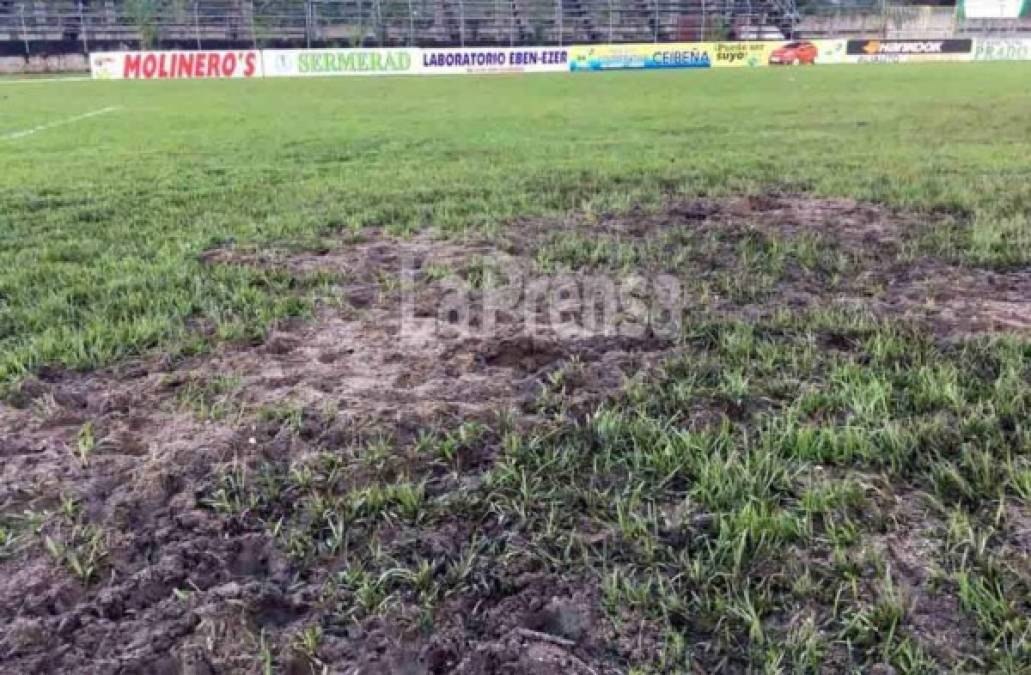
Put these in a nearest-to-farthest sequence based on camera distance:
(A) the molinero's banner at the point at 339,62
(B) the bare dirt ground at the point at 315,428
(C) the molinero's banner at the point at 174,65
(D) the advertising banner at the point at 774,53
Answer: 1. (B) the bare dirt ground at the point at 315,428
2. (C) the molinero's banner at the point at 174,65
3. (A) the molinero's banner at the point at 339,62
4. (D) the advertising banner at the point at 774,53

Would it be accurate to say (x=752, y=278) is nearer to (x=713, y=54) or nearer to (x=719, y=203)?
(x=719, y=203)

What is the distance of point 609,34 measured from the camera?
1892 inches

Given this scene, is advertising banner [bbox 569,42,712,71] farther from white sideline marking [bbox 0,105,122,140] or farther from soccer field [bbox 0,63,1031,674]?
soccer field [bbox 0,63,1031,674]

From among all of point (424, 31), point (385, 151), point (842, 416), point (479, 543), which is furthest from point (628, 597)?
point (424, 31)

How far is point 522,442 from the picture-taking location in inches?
105

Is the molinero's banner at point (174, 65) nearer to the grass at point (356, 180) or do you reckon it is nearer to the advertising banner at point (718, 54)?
the advertising banner at point (718, 54)

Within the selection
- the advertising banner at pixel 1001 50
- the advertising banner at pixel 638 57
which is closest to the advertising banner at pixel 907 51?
the advertising banner at pixel 1001 50

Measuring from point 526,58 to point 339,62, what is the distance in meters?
9.01

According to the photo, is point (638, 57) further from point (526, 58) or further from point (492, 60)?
point (492, 60)

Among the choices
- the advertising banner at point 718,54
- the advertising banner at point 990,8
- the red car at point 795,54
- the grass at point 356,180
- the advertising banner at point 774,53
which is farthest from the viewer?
the advertising banner at point 990,8

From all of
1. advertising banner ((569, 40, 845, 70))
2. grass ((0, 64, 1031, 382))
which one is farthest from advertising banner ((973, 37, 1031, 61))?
grass ((0, 64, 1031, 382))

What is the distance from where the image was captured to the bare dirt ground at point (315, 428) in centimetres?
186

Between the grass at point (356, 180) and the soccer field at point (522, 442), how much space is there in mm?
51

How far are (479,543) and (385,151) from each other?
340 inches
